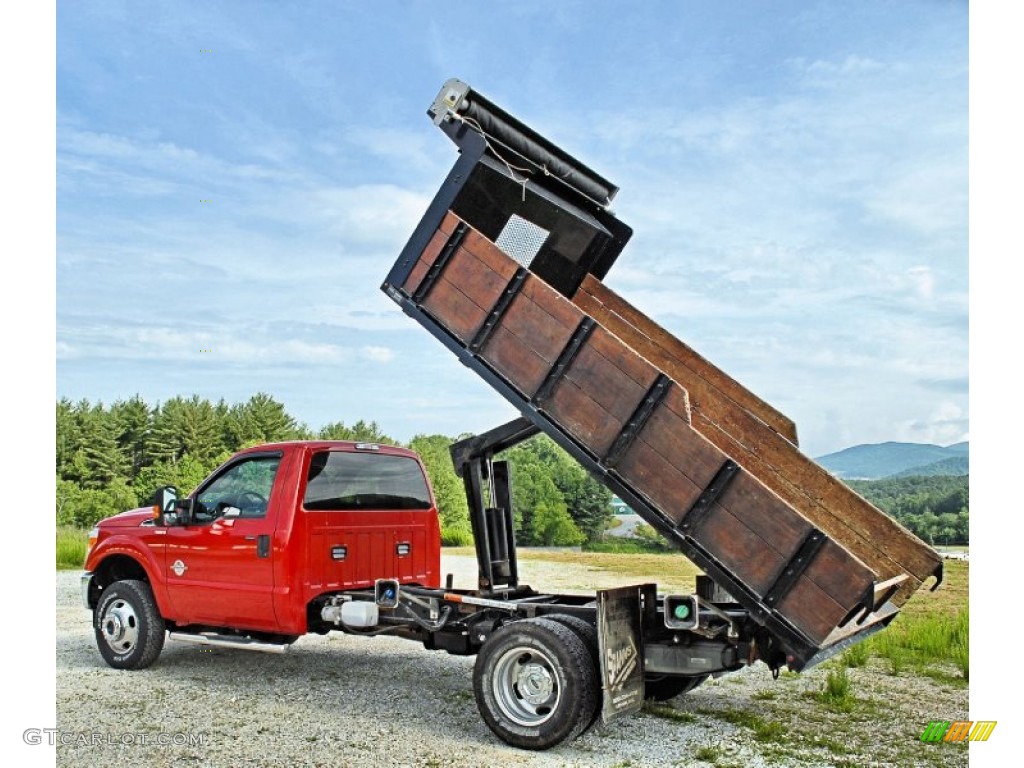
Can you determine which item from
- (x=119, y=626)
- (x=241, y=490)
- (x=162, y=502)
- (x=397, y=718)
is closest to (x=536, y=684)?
(x=397, y=718)

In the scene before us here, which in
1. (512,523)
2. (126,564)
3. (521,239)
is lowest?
(126,564)

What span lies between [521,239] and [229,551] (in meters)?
3.51

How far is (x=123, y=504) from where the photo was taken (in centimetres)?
2731

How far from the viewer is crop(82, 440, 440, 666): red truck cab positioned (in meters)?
7.70

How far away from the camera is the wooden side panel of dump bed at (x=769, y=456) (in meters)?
6.68

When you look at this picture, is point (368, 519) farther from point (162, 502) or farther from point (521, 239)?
point (521, 239)

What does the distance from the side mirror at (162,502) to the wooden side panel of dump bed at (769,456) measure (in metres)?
3.96

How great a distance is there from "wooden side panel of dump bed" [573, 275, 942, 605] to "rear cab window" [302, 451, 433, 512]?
7.34 ft

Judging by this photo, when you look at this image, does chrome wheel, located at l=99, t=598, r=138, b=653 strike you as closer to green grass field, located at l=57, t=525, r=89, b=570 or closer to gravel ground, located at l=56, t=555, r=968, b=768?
gravel ground, located at l=56, t=555, r=968, b=768

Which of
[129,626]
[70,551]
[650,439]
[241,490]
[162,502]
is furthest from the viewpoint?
[70,551]

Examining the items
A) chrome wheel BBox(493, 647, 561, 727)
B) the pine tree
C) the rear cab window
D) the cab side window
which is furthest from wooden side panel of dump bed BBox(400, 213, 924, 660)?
the pine tree

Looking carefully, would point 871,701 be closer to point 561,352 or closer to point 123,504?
point 561,352

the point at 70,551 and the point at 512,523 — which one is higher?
the point at 512,523

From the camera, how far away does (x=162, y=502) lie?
27.5ft
